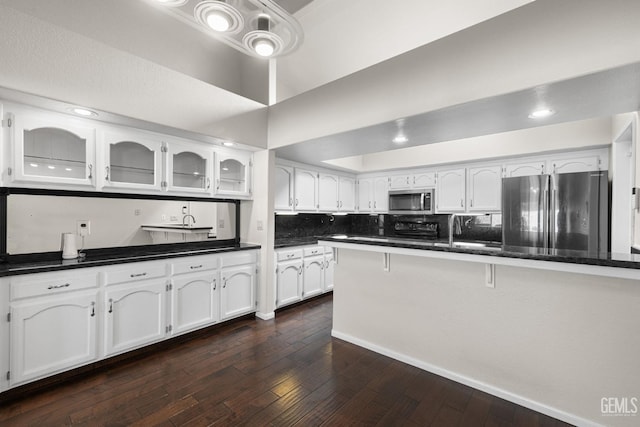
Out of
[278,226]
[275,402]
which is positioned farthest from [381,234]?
[275,402]

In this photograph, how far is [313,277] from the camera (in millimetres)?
4273

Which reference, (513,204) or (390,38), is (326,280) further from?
(390,38)

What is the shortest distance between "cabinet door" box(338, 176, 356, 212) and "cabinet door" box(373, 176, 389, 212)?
0.42 meters

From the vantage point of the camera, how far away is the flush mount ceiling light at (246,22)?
54.9 inches

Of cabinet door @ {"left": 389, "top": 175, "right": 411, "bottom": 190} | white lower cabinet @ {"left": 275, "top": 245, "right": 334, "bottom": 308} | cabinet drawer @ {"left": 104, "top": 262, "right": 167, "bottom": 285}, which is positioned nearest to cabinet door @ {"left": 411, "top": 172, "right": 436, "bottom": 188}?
cabinet door @ {"left": 389, "top": 175, "right": 411, "bottom": 190}

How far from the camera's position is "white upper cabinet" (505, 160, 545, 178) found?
377 cm

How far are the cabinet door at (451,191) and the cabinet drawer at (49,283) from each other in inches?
175

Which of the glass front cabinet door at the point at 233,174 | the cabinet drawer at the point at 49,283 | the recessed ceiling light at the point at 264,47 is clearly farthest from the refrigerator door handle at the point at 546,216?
the cabinet drawer at the point at 49,283

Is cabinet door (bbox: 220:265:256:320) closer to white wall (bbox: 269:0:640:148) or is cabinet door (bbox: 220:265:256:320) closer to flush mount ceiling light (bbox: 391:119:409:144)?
white wall (bbox: 269:0:640:148)

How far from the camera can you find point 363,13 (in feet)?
10.2

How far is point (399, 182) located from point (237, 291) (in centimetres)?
328

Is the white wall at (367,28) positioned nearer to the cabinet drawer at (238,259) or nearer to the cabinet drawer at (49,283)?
the cabinet drawer at (238,259)

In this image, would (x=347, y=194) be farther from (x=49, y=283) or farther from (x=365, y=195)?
(x=49, y=283)

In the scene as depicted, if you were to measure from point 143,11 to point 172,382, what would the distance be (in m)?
3.24
